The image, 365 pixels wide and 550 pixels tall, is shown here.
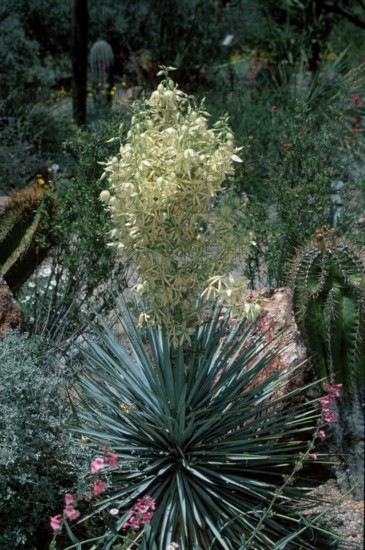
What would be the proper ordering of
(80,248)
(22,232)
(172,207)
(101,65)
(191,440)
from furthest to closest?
(101,65)
(80,248)
(22,232)
(191,440)
(172,207)

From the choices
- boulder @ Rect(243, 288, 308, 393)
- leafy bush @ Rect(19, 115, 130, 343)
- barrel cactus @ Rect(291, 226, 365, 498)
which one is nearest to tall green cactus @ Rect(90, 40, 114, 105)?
leafy bush @ Rect(19, 115, 130, 343)

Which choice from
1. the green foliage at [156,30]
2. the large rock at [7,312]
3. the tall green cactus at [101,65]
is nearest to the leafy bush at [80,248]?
the large rock at [7,312]

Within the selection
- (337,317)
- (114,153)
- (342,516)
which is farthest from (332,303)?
(114,153)

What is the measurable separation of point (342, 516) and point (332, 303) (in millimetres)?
1173

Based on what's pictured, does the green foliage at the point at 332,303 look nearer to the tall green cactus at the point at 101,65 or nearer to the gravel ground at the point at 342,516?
the gravel ground at the point at 342,516

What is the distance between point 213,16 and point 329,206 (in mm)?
9685

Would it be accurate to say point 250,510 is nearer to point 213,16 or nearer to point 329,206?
point 329,206

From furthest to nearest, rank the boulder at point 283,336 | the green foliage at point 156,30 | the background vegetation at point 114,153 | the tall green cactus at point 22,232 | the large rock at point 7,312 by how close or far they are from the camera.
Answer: the green foliage at point 156,30, the tall green cactus at point 22,232, the large rock at point 7,312, the boulder at point 283,336, the background vegetation at point 114,153

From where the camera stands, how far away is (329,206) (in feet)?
23.2

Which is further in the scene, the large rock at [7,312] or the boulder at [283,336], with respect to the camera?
the large rock at [7,312]

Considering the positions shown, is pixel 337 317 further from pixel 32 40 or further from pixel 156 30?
pixel 156 30

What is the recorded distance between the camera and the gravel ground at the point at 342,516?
4281mm

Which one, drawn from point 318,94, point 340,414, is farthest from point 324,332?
point 318,94

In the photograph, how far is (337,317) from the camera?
16.0 feet
